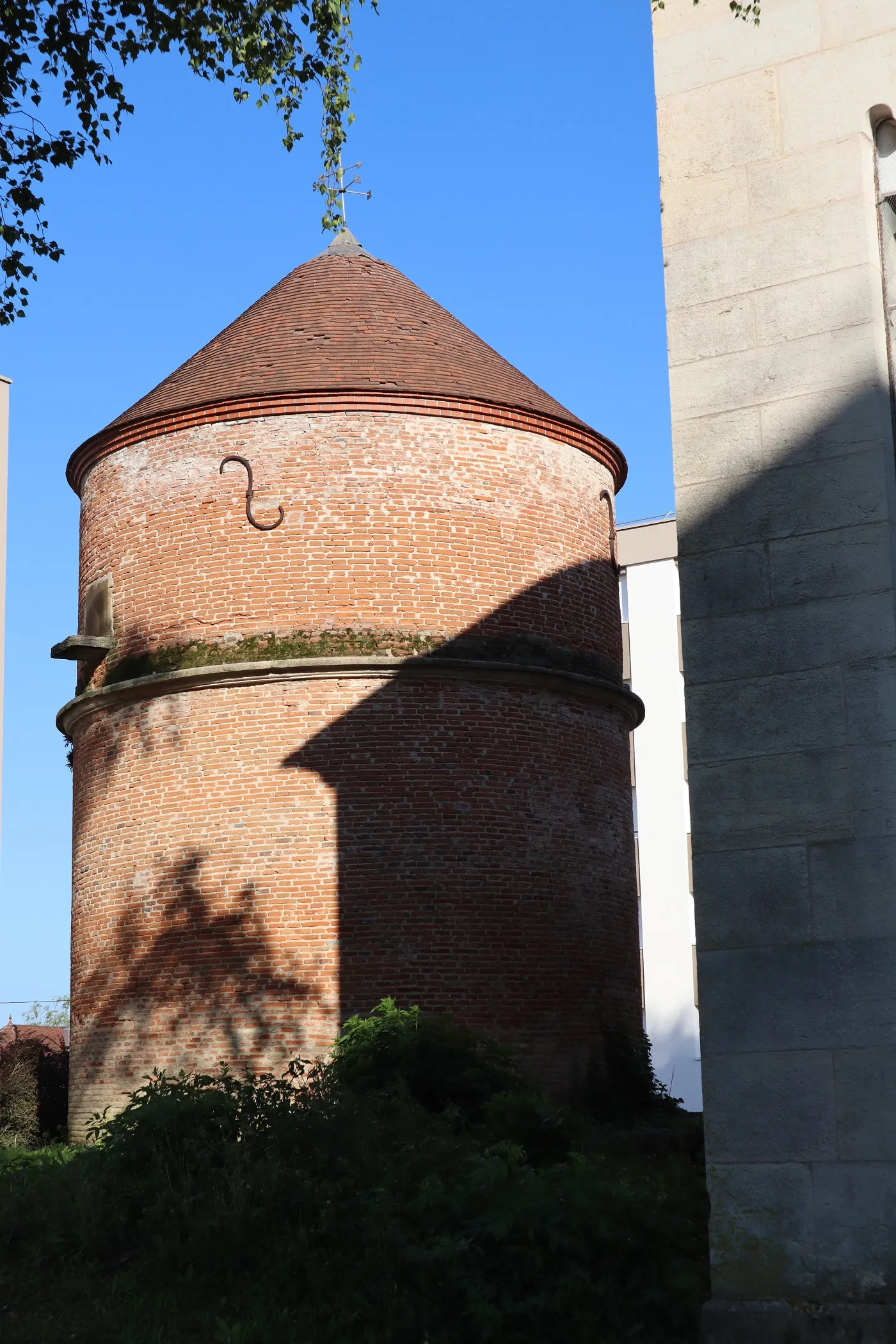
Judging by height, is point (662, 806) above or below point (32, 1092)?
above

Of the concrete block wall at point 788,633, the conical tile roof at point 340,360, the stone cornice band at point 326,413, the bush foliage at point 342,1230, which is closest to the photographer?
the concrete block wall at point 788,633

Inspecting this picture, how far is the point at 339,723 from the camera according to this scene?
17.1m

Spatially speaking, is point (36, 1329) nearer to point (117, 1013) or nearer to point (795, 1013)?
point (795, 1013)

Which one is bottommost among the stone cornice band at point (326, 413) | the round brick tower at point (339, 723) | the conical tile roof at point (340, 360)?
the round brick tower at point (339, 723)

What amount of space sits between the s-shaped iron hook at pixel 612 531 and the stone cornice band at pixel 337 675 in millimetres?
2076

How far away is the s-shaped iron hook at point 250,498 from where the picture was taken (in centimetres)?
1773

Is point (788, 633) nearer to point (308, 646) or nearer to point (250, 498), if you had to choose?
point (308, 646)

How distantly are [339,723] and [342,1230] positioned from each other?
8.40 m

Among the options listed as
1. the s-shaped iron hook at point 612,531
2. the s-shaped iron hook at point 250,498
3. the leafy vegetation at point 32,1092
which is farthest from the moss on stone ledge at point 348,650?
the leafy vegetation at point 32,1092

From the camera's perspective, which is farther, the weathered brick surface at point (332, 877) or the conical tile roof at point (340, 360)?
the conical tile roof at point (340, 360)

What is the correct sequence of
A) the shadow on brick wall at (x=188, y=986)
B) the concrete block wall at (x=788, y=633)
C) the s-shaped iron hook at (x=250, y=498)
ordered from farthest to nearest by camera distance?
the s-shaped iron hook at (x=250, y=498), the shadow on brick wall at (x=188, y=986), the concrete block wall at (x=788, y=633)

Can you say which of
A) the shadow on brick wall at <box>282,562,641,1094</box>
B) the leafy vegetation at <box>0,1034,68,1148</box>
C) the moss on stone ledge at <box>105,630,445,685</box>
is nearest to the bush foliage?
the shadow on brick wall at <box>282,562,641,1094</box>

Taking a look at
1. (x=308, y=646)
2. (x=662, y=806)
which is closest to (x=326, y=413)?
(x=308, y=646)

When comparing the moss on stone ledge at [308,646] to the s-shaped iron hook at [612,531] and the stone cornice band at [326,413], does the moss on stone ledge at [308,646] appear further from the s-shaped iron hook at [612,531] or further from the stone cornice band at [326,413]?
the s-shaped iron hook at [612,531]
